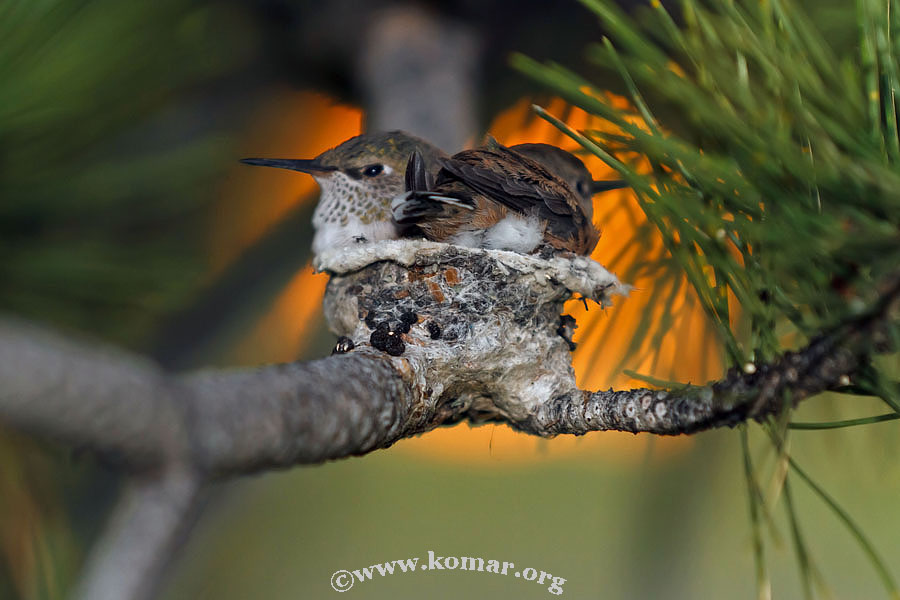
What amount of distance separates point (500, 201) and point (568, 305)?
0.43 metres

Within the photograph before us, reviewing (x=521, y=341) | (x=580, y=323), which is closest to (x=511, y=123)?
(x=580, y=323)

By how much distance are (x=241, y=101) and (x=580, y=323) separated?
23.1 inches

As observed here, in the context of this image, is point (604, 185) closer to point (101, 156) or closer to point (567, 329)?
point (567, 329)

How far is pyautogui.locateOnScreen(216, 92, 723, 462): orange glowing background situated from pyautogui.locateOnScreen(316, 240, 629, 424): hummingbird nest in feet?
0.68

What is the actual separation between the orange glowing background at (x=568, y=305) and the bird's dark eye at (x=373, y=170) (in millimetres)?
204

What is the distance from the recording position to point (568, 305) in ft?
3.52

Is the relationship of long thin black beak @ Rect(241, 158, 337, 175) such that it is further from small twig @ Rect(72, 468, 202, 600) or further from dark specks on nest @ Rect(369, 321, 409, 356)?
small twig @ Rect(72, 468, 202, 600)

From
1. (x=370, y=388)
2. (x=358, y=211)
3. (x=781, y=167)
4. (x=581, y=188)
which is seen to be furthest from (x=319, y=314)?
(x=781, y=167)

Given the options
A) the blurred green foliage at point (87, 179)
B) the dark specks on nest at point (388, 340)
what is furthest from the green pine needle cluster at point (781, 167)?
the blurred green foliage at point (87, 179)

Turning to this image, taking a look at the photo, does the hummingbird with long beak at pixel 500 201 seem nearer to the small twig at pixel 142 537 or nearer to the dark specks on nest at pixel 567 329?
the dark specks on nest at pixel 567 329

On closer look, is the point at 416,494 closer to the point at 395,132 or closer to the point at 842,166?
the point at 395,132

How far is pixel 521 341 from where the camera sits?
0.65 metres

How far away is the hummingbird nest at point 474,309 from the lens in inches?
24.2

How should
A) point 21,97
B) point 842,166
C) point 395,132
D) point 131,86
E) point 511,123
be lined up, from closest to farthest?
point 842,166
point 21,97
point 131,86
point 395,132
point 511,123
